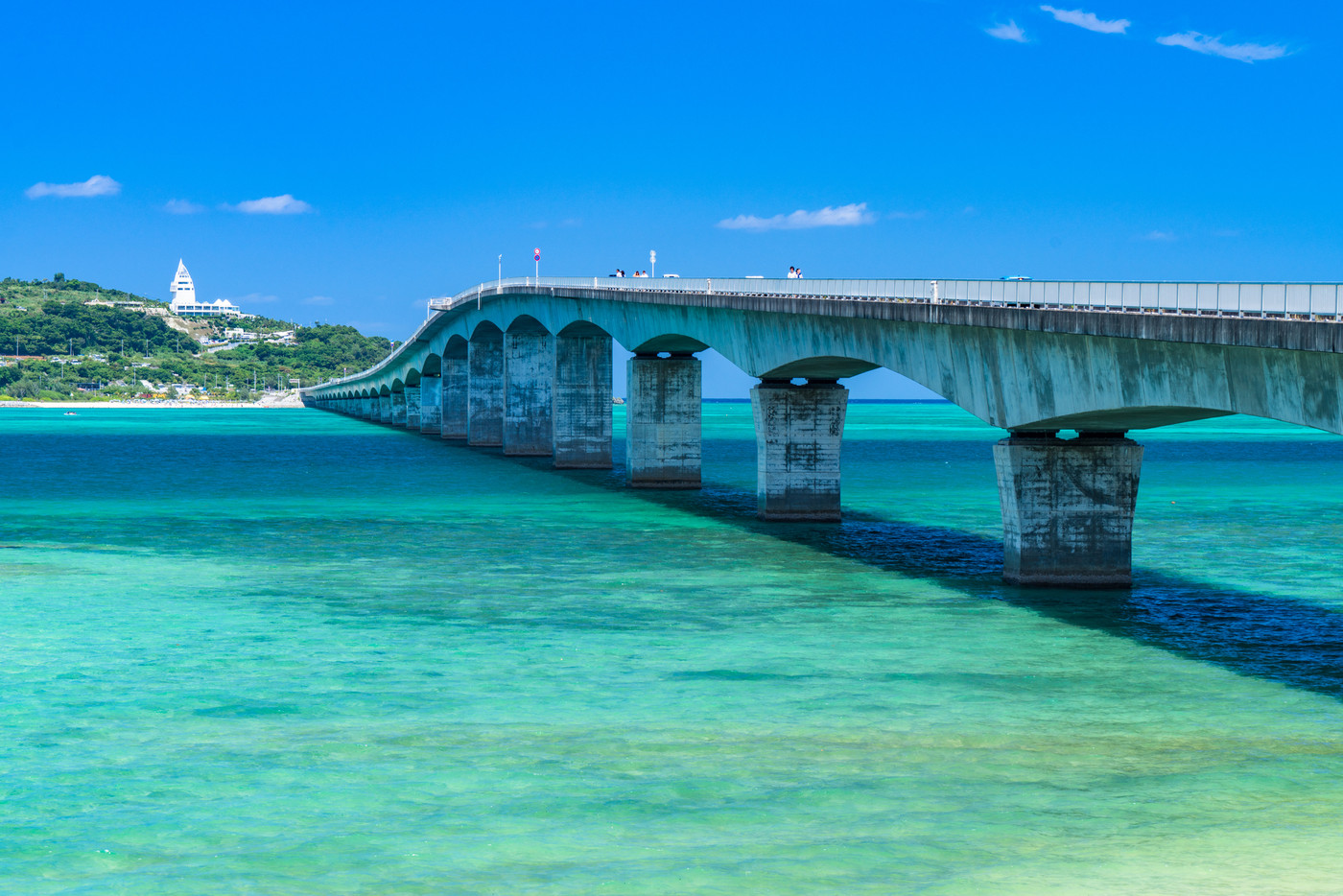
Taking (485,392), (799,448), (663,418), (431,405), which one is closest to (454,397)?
(431,405)

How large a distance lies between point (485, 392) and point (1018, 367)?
79007 millimetres

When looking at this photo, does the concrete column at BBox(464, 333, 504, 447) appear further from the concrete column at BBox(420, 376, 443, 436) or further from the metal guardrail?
the metal guardrail

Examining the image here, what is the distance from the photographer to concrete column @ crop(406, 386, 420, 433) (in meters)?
162

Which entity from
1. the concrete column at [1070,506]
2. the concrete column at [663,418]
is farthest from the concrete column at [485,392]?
the concrete column at [1070,506]

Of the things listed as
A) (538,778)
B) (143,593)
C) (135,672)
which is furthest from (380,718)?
(143,593)

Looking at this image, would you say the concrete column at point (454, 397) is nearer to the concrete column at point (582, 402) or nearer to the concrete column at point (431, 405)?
the concrete column at point (431, 405)

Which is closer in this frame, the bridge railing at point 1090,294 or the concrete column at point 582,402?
the bridge railing at point 1090,294

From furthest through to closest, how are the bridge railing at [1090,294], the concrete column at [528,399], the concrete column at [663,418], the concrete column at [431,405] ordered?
the concrete column at [431,405], the concrete column at [528,399], the concrete column at [663,418], the bridge railing at [1090,294]

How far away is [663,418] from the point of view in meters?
68.1

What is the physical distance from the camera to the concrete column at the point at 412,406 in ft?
530

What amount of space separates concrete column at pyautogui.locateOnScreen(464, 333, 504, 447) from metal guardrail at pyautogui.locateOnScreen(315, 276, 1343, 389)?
49.8 metres

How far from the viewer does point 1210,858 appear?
16.5 m

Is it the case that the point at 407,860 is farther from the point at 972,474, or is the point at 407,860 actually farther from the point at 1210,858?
the point at 972,474

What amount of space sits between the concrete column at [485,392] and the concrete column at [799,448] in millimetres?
57307
